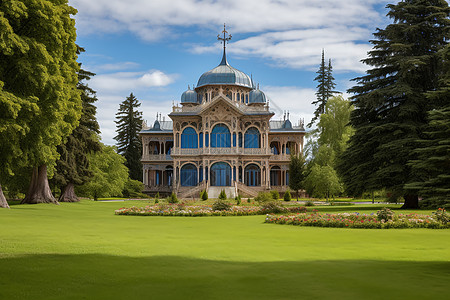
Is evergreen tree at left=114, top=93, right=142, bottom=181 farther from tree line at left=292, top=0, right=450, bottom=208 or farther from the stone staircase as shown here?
tree line at left=292, top=0, right=450, bottom=208

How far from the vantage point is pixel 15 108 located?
19828 millimetres

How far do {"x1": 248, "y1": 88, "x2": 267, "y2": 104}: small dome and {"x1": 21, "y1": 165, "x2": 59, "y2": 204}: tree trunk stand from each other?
130ft

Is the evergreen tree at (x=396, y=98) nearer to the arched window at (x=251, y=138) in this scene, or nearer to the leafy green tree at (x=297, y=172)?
the leafy green tree at (x=297, y=172)

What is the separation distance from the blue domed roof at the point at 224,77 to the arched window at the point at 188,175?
12808mm

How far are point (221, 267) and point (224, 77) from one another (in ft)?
190

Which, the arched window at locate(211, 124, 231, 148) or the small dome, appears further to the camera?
the small dome

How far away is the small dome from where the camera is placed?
2739 inches

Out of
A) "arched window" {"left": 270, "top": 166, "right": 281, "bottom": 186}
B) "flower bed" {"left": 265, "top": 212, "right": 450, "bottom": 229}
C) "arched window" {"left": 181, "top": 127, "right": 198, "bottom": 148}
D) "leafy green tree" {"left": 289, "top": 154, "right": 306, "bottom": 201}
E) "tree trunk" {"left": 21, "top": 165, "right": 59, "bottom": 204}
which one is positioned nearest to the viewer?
"flower bed" {"left": 265, "top": 212, "right": 450, "bottom": 229}

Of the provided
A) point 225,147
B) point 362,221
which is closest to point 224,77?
point 225,147

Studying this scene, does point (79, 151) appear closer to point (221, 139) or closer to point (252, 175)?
point (221, 139)

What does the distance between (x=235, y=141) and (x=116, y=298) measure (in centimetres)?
5084

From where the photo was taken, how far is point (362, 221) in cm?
1775

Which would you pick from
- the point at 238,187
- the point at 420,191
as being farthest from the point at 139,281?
the point at 238,187

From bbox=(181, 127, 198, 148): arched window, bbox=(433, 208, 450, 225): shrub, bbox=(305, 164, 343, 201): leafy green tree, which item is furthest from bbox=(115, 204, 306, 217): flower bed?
bbox=(181, 127, 198, 148): arched window
